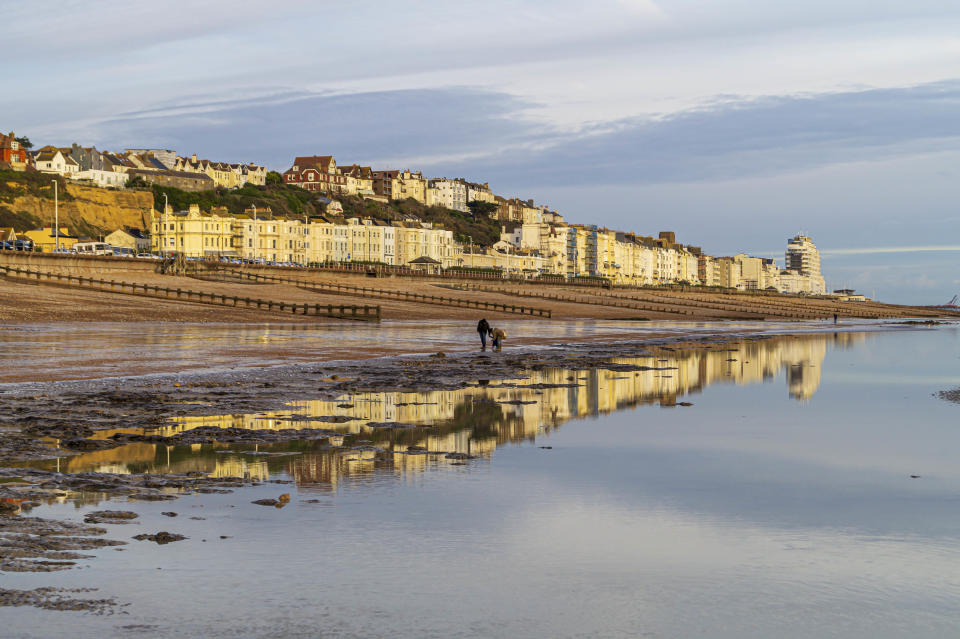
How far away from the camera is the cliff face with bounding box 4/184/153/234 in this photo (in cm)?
15062

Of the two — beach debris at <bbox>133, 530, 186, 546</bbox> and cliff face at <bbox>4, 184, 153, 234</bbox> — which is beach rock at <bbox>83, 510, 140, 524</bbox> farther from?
cliff face at <bbox>4, 184, 153, 234</bbox>

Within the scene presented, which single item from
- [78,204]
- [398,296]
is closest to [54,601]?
[398,296]

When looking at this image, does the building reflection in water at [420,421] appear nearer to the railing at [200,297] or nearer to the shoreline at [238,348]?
Answer: the shoreline at [238,348]

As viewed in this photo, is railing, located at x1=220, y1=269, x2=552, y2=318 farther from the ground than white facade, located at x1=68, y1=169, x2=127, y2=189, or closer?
closer

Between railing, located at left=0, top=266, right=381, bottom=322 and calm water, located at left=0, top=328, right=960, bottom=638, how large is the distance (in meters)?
52.3

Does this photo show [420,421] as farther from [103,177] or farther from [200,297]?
[103,177]

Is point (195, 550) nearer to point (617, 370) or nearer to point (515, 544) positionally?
point (515, 544)

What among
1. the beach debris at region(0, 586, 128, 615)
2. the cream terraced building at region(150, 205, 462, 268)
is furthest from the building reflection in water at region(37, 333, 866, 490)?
the cream terraced building at region(150, 205, 462, 268)

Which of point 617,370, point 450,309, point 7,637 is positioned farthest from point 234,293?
point 7,637

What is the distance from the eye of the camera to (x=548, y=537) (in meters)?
10.1

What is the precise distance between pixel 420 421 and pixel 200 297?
60358mm

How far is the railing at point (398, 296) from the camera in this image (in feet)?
304

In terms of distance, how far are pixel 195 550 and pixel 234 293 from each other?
277 feet

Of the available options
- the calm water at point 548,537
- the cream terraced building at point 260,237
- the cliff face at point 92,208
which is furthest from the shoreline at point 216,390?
the cliff face at point 92,208
